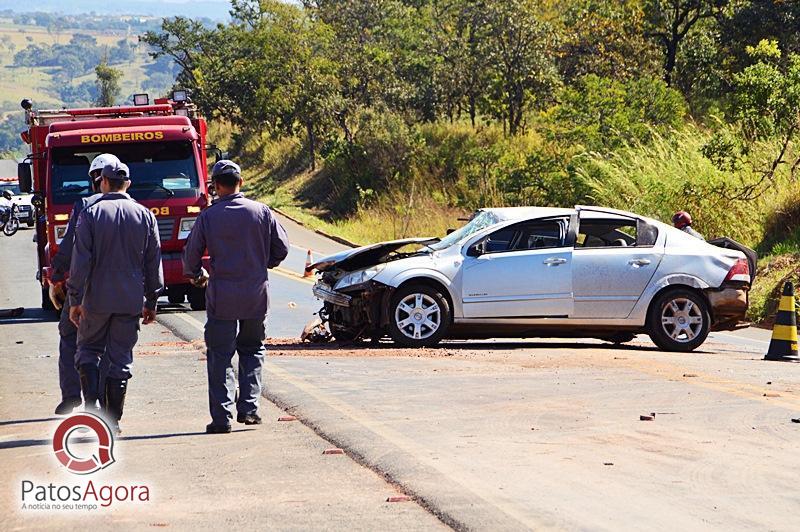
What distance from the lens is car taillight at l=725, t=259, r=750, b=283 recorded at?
14828 mm

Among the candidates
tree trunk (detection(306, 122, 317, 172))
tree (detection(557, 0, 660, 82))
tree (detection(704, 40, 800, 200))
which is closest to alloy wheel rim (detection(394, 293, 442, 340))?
tree (detection(704, 40, 800, 200))

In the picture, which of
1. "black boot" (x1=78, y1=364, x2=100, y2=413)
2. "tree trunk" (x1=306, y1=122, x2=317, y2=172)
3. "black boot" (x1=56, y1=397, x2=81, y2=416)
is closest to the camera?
"black boot" (x1=78, y1=364, x2=100, y2=413)

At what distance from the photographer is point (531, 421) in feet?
31.3

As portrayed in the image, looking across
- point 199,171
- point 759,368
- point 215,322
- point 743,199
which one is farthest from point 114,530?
point 743,199

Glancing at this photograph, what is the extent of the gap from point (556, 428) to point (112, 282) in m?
3.20

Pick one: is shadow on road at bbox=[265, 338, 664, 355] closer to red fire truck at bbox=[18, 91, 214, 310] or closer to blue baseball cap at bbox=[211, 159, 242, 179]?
red fire truck at bbox=[18, 91, 214, 310]

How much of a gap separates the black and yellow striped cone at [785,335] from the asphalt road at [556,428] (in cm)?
41

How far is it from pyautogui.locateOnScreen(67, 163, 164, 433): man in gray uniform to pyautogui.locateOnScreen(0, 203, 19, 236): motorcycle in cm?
3660

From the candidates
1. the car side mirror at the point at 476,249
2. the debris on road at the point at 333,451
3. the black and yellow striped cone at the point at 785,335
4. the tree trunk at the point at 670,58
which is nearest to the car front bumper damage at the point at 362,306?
the car side mirror at the point at 476,249

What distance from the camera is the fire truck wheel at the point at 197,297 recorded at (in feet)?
66.3

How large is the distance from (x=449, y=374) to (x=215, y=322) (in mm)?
3514

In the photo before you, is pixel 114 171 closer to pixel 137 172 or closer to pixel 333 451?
pixel 333 451

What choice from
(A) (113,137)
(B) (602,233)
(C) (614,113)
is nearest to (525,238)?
(B) (602,233)

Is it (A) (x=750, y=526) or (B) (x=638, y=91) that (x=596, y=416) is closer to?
(A) (x=750, y=526)
